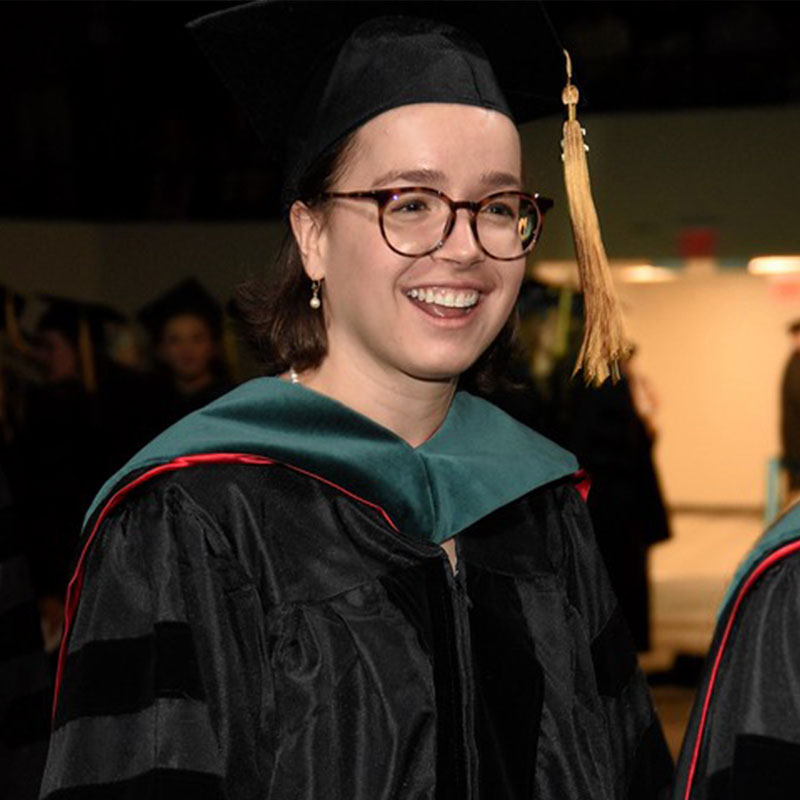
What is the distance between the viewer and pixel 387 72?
1830 mm

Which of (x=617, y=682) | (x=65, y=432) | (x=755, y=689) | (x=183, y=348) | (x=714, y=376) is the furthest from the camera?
(x=714, y=376)

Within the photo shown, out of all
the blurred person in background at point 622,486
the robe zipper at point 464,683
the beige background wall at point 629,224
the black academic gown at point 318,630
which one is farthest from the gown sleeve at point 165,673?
the beige background wall at point 629,224

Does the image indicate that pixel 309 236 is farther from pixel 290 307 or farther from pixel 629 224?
pixel 629 224

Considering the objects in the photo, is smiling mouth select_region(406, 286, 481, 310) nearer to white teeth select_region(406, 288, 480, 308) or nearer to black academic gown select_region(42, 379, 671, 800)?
white teeth select_region(406, 288, 480, 308)

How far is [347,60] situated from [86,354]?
4.90 meters

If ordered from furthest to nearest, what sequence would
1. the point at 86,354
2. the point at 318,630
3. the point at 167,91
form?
the point at 167,91
the point at 86,354
the point at 318,630

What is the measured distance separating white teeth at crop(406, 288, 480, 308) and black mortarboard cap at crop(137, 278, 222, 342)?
4205 millimetres

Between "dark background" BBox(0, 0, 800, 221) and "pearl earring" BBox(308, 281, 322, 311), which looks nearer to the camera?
"pearl earring" BBox(308, 281, 322, 311)

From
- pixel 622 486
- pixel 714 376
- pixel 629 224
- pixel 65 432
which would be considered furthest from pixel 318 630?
pixel 714 376

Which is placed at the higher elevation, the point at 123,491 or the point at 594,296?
the point at 594,296

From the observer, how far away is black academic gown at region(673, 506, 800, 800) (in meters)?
1.55

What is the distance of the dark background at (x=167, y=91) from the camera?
833cm

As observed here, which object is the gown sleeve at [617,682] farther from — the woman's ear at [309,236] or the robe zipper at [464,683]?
the woman's ear at [309,236]

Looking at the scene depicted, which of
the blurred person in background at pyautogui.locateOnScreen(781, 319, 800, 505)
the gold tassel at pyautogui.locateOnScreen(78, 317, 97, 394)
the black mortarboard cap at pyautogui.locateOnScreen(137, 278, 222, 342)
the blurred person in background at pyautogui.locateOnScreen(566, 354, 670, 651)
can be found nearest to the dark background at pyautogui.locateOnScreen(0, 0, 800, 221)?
the gold tassel at pyautogui.locateOnScreen(78, 317, 97, 394)
